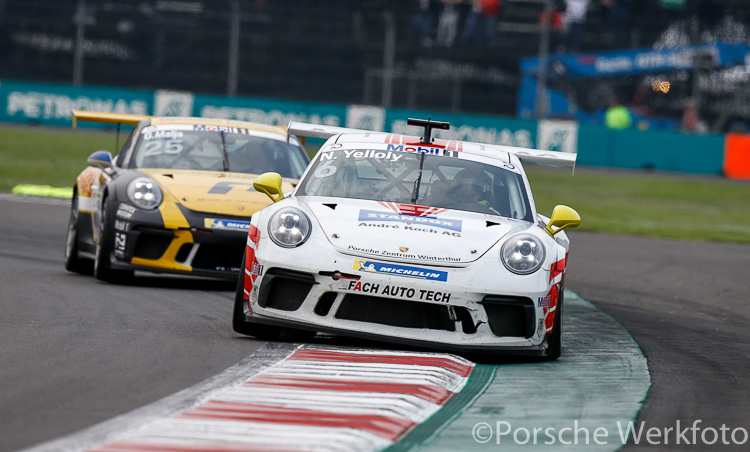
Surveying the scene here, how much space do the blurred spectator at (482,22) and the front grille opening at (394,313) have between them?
29.8 metres

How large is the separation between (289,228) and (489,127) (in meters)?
25.8

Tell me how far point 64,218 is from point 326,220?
29.9 feet

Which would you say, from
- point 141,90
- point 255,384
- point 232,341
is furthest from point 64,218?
point 141,90

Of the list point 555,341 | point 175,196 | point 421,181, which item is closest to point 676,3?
point 175,196

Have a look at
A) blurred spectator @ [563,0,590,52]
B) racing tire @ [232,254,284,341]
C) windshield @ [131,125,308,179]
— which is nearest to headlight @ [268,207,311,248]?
racing tire @ [232,254,284,341]

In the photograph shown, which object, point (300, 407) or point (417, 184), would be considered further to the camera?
point (417, 184)

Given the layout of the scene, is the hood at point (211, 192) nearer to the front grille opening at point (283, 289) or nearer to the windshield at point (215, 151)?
the windshield at point (215, 151)

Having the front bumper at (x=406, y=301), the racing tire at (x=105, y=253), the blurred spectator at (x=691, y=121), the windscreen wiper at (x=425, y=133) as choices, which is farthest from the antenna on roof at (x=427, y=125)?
the blurred spectator at (x=691, y=121)

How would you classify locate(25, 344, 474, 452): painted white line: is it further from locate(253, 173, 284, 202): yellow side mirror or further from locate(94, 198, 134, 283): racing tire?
locate(94, 198, 134, 283): racing tire

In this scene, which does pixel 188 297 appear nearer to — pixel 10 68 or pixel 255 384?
pixel 255 384

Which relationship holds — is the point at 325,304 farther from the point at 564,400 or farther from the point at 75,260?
the point at 75,260

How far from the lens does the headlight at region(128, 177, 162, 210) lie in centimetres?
900

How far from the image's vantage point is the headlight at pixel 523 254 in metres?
6.51

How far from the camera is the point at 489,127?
32062 millimetres
